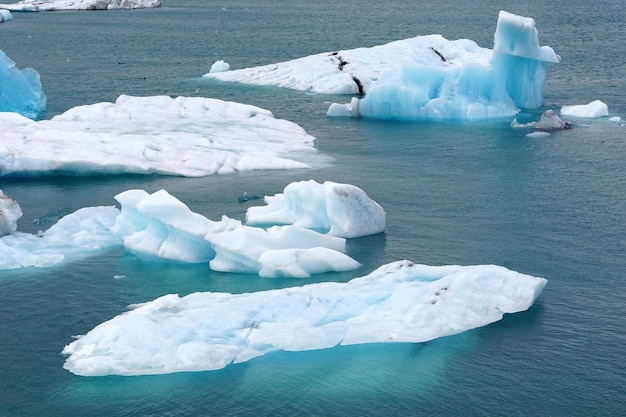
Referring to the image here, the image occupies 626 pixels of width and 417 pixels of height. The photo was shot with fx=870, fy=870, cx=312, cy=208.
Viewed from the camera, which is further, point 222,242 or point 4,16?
point 4,16

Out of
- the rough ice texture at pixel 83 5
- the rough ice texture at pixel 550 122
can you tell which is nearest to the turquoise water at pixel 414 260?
the rough ice texture at pixel 550 122

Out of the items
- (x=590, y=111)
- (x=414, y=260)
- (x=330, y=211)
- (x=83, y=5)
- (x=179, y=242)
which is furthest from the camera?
(x=83, y=5)

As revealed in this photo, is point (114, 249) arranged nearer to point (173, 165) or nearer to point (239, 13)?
point (173, 165)

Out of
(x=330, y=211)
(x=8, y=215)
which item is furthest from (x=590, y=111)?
(x=8, y=215)

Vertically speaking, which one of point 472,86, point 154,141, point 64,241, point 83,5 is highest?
point 83,5

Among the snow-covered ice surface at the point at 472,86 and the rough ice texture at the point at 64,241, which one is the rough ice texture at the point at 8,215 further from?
the snow-covered ice surface at the point at 472,86

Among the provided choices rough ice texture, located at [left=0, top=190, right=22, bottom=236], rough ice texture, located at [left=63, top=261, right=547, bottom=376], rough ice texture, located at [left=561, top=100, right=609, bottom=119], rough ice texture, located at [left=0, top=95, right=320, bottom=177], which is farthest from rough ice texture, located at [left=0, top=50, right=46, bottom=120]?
rough ice texture, located at [left=561, top=100, right=609, bottom=119]

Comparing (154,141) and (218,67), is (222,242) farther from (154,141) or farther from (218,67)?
(218,67)
